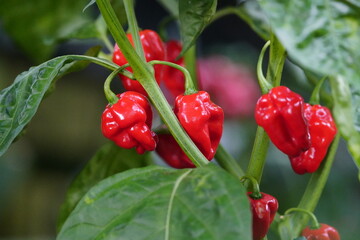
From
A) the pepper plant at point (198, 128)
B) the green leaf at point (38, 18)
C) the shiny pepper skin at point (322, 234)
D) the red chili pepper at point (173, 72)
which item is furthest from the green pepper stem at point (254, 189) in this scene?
the green leaf at point (38, 18)

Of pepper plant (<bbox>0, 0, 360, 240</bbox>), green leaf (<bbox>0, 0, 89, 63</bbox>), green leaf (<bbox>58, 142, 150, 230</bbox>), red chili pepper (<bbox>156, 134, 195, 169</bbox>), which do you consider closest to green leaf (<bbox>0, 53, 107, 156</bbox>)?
pepper plant (<bbox>0, 0, 360, 240</bbox>)

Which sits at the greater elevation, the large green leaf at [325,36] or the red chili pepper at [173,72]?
the large green leaf at [325,36]

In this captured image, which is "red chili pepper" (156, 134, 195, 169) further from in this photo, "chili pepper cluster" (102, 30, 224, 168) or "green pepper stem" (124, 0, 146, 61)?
"green pepper stem" (124, 0, 146, 61)

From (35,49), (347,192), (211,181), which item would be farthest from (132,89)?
(347,192)

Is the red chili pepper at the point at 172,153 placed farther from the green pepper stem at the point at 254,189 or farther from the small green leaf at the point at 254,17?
the small green leaf at the point at 254,17

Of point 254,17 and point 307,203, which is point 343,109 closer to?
point 307,203

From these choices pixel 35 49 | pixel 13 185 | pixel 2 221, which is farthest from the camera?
pixel 2 221

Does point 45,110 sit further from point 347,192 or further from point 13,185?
point 347,192
